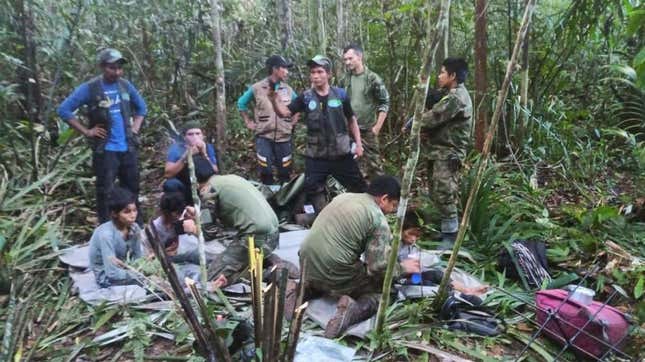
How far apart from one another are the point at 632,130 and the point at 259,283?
7.35 meters

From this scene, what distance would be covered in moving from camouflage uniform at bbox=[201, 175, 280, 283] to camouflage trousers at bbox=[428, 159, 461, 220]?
174cm

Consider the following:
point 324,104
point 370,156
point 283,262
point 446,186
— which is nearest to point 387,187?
point 283,262

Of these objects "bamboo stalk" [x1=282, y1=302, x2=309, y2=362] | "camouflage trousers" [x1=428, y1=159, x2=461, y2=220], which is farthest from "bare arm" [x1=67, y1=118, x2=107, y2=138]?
"bamboo stalk" [x1=282, y1=302, x2=309, y2=362]

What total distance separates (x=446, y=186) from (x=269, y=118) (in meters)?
2.13

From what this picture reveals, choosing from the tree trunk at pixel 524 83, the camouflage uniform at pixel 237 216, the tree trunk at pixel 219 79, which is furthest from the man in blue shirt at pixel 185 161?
the tree trunk at pixel 524 83

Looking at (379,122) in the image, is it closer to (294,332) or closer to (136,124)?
(136,124)

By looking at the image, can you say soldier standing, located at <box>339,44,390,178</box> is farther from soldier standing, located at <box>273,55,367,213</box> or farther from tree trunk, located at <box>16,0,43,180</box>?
tree trunk, located at <box>16,0,43,180</box>

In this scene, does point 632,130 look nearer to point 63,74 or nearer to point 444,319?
point 444,319

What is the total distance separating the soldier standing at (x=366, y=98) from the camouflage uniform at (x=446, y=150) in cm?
85

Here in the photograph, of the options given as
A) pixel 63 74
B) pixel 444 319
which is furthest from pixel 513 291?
pixel 63 74

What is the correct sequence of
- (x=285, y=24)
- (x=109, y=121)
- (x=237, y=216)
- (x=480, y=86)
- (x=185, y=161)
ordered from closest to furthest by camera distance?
(x=237, y=216)
(x=185, y=161)
(x=109, y=121)
(x=480, y=86)
(x=285, y=24)

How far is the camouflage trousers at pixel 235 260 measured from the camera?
4.31 meters

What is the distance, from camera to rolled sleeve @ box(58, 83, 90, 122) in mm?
5000

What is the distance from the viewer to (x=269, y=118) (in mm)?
6121
